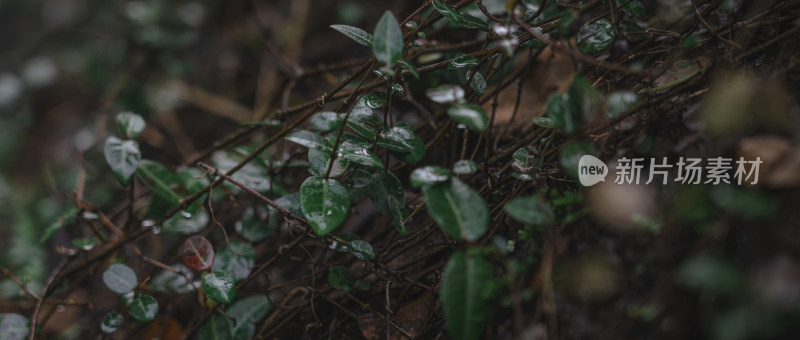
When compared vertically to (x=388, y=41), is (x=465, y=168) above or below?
below

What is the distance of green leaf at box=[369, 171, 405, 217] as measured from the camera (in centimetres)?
95

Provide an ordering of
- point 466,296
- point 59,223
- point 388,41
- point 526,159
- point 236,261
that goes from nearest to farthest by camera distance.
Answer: point 466,296 → point 388,41 → point 526,159 → point 236,261 → point 59,223

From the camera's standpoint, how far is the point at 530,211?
72 cm

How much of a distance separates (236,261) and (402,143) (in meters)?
0.53

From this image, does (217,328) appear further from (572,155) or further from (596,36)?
(596,36)

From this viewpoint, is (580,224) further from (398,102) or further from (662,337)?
(398,102)

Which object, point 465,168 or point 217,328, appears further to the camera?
point 217,328

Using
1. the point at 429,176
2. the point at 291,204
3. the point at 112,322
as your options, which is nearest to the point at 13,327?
the point at 112,322

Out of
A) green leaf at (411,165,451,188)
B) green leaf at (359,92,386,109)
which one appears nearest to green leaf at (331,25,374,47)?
green leaf at (359,92,386,109)

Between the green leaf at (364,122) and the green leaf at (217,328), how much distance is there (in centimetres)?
55

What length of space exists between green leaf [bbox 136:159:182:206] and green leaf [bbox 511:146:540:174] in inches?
35.1

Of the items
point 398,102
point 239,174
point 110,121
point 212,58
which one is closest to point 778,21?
point 398,102

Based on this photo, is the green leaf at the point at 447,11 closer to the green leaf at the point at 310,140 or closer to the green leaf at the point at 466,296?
the green leaf at the point at 310,140

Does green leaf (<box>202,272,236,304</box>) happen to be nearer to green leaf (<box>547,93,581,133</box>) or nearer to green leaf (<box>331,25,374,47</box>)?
green leaf (<box>331,25,374,47</box>)
